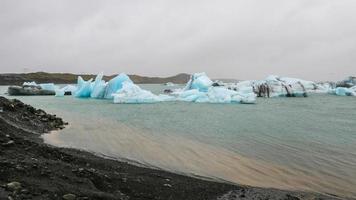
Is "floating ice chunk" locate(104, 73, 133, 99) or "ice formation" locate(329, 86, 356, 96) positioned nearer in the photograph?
"floating ice chunk" locate(104, 73, 133, 99)

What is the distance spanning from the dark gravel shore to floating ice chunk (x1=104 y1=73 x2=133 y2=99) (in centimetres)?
3490

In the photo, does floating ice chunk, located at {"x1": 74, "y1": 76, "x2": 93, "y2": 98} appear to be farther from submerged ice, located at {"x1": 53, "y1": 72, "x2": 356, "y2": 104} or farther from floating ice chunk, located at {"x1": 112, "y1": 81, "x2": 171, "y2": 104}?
floating ice chunk, located at {"x1": 112, "y1": 81, "x2": 171, "y2": 104}

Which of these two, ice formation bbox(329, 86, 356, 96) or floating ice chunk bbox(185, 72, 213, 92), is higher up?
floating ice chunk bbox(185, 72, 213, 92)

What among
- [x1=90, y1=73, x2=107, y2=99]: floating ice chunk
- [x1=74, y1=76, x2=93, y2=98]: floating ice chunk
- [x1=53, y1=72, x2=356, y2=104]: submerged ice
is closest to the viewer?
[x1=53, y1=72, x2=356, y2=104]: submerged ice

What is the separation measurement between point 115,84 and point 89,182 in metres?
39.6

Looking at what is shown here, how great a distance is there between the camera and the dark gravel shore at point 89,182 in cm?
584

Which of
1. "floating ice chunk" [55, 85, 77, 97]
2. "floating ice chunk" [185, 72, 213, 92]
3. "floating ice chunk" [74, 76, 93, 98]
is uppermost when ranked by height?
"floating ice chunk" [185, 72, 213, 92]

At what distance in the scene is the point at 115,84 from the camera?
45812 millimetres

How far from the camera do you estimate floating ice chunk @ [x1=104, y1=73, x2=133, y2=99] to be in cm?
4494

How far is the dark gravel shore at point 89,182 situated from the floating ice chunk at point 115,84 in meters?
34.9

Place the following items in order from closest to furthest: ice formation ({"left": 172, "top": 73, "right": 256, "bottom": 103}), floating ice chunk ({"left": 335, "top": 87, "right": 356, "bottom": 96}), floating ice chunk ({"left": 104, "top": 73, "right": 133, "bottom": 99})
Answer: floating ice chunk ({"left": 104, "top": 73, "right": 133, "bottom": 99}) < ice formation ({"left": 172, "top": 73, "right": 256, "bottom": 103}) < floating ice chunk ({"left": 335, "top": 87, "right": 356, "bottom": 96})

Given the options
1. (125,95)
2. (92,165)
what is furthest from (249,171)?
(125,95)

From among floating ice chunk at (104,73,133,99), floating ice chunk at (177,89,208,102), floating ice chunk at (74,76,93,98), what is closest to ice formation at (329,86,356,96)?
floating ice chunk at (177,89,208,102)

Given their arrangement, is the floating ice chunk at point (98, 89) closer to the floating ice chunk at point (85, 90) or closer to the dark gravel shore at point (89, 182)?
the floating ice chunk at point (85, 90)
